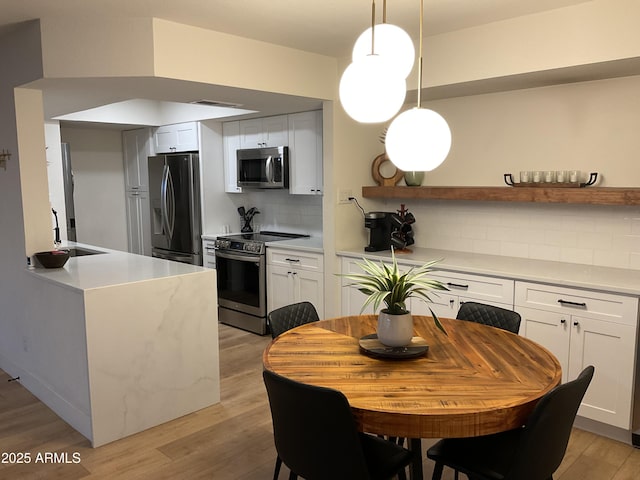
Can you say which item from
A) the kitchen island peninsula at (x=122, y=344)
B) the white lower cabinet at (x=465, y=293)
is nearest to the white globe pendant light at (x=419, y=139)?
the white lower cabinet at (x=465, y=293)

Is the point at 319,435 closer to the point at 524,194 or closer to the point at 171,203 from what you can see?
the point at 524,194

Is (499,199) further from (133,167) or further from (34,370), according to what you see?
(133,167)

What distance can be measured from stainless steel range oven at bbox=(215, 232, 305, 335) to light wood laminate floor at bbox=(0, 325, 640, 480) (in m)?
1.42

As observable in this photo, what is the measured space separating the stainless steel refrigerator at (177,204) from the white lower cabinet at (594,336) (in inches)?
139

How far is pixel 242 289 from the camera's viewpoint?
4.97 metres

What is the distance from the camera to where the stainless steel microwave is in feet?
16.0

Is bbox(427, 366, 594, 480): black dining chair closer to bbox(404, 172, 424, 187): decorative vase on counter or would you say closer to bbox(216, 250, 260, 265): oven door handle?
bbox(404, 172, 424, 187): decorative vase on counter

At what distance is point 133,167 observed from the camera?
21.2 ft

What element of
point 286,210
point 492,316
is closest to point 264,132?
point 286,210

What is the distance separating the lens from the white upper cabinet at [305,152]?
4.62 meters

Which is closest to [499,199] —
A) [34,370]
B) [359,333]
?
[359,333]

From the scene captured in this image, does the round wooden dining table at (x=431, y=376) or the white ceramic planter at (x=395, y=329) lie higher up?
the white ceramic planter at (x=395, y=329)

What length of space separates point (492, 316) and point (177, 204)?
3859mm

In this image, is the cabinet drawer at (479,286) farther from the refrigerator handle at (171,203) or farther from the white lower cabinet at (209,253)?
the refrigerator handle at (171,203)
